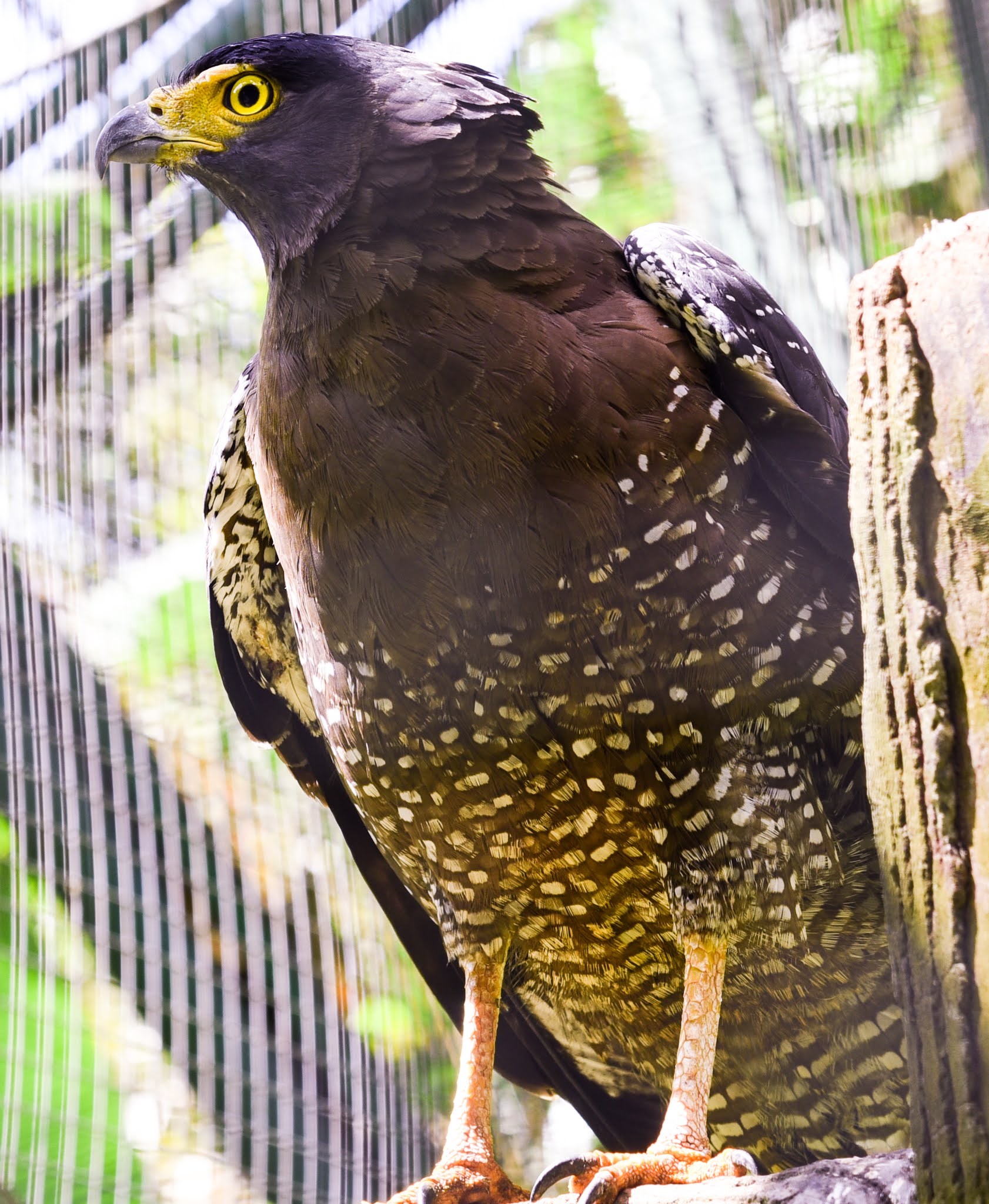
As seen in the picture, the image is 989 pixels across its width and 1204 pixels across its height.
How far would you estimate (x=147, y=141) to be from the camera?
79.3 inches

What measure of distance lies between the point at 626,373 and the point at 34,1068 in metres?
2.55

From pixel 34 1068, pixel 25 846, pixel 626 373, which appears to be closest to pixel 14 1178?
pixel 34 1068

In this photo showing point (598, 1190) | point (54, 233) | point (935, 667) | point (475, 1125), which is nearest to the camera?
point (935, 667)

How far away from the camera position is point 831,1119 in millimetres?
2152

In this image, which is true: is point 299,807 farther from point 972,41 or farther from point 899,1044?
point 972,41

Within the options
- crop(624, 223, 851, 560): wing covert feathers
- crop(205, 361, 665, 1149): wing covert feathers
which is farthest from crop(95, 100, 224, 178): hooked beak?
crop(624, 223, 851, 560): wing covert feathers

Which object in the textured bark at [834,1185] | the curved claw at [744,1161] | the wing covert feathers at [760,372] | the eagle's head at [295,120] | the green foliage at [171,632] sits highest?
the eagle's head at [295,120]

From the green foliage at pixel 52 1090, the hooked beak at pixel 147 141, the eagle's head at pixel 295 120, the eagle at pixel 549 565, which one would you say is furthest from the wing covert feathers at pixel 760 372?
the green foliage at pixel 52 1090

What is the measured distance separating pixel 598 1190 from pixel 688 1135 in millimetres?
240

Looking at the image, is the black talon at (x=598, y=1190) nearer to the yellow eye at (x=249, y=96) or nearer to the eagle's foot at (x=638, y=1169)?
the eagle's foot at (x=638, y=1169)

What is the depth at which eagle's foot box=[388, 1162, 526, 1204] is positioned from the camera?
174cm

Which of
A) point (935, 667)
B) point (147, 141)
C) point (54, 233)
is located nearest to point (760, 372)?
point (935, 667)

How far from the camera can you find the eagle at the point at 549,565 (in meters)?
1.70

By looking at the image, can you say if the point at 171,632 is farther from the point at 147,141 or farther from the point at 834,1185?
the point at 834,1185
